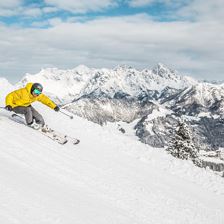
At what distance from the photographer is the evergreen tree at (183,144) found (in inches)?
1759

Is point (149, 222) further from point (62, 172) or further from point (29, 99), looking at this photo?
point (29, 99)

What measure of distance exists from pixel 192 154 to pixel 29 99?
103 feet

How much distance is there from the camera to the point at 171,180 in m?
16.1

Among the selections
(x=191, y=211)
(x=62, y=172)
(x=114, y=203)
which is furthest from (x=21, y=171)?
(x=191, y=211)

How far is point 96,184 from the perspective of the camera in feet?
41.1

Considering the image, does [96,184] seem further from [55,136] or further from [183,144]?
[183,144]

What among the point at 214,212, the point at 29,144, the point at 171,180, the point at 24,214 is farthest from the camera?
the point at 171,180

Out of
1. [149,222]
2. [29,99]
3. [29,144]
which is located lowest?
[149,222]

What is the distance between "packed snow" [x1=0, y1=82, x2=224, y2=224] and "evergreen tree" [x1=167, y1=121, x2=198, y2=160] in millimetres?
25413

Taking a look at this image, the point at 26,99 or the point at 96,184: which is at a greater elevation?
the point at 26,99

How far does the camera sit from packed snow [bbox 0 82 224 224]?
9383mm

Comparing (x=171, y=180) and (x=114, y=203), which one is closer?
(x=114, y=203)

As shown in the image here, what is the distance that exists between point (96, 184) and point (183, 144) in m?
33.6

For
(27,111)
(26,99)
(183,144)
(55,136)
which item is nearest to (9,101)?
(26,99)
